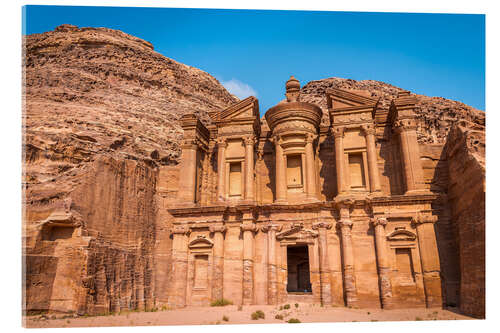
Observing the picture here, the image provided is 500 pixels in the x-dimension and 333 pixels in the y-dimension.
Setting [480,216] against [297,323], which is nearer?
[297,323]

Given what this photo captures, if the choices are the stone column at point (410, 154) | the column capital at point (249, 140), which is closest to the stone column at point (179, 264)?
the column capital at point (249, 140)

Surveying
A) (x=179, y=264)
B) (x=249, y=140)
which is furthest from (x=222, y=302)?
(x=249, y=140)

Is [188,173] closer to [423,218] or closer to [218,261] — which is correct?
[218,261]

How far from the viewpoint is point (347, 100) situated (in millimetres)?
21328

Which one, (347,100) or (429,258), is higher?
(347,100)

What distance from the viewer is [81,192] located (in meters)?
16.3

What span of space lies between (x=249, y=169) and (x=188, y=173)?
12.3 feet

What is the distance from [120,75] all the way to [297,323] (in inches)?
1482

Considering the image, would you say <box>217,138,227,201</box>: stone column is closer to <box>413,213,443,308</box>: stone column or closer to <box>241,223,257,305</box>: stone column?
<box>241,223,257,305</box>: stone column

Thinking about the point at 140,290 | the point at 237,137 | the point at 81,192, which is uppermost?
the point at 237,137

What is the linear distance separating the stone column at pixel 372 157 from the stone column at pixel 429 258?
262cm

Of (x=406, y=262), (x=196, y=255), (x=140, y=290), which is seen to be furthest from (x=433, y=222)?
(x=140, y=290)

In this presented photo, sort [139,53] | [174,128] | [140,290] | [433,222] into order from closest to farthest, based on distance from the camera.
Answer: [433,222]
[140,290]
[174,128]
[139,53]

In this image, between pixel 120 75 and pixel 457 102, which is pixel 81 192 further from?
pixel 457 102
